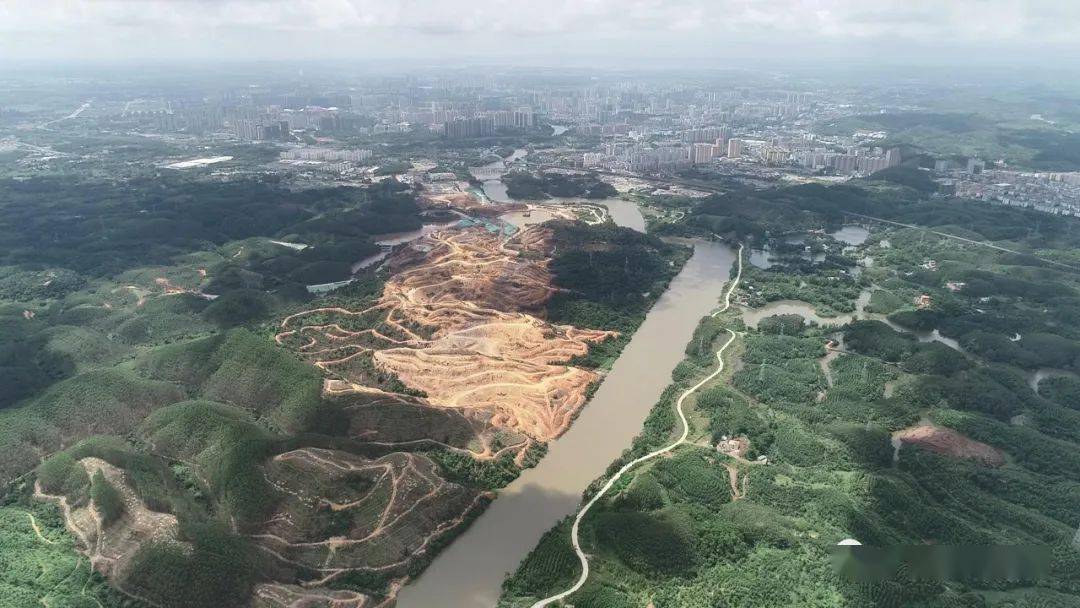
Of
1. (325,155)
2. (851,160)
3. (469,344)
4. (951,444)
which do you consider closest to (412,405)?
(469,344)

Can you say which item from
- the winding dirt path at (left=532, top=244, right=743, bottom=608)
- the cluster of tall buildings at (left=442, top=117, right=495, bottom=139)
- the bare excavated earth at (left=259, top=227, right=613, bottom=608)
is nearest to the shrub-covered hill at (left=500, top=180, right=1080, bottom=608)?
the winding dirt path at (left=532, top=244, right=743, bottom=608)

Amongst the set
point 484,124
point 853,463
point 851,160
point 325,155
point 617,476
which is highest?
point 484,124

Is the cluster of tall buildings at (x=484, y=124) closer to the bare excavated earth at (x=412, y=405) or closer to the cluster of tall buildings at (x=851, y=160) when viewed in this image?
the cluster of tall buildings at (x=851, y=160)

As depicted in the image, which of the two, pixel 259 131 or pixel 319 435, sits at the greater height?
pixel 259 131

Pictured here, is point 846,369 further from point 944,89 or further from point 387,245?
point 944,89

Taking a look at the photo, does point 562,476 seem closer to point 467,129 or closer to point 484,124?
point 467,129

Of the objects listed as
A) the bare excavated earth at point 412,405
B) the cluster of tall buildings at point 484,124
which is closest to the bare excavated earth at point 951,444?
the bare excavated earth at point 412,405
